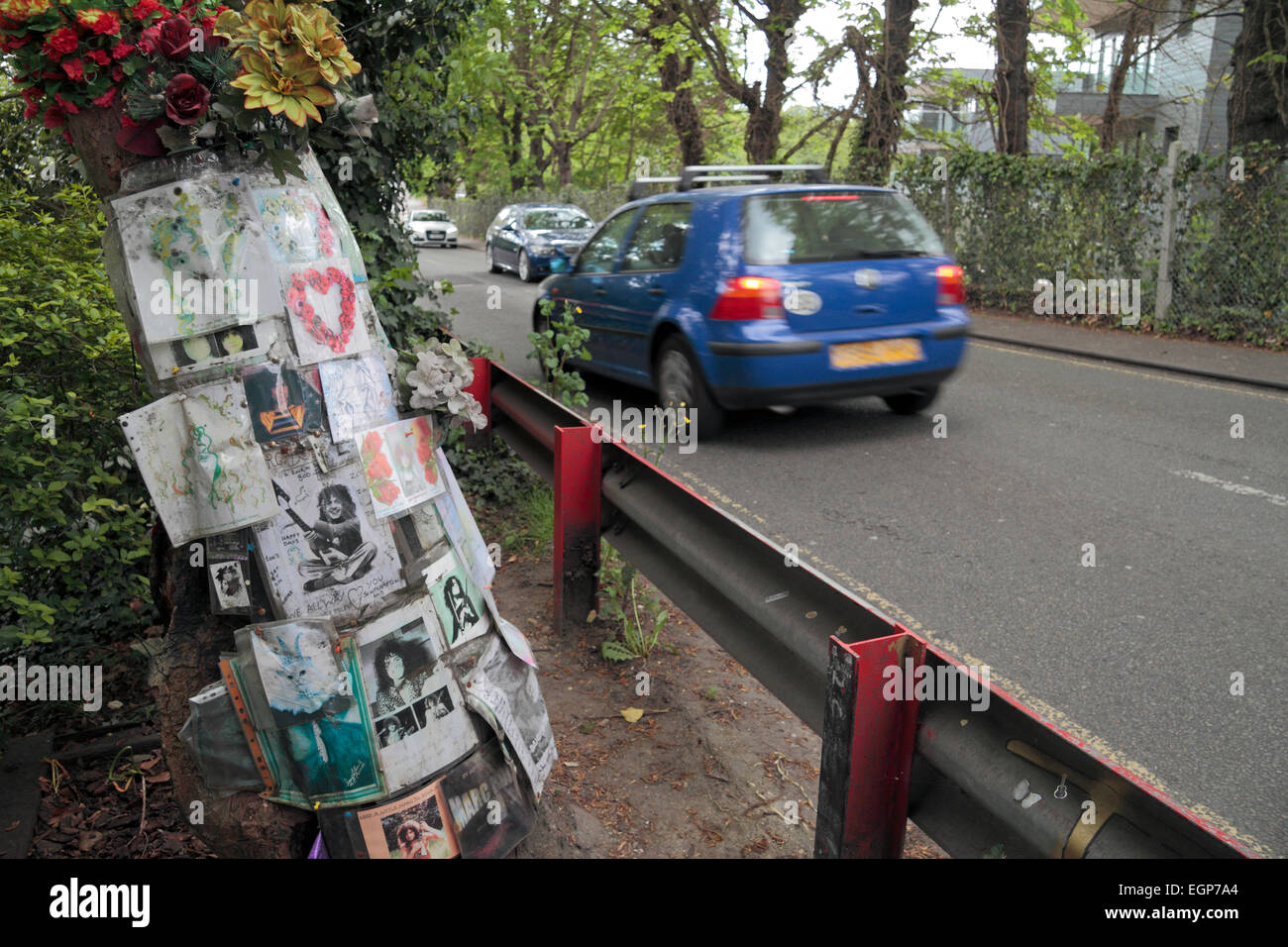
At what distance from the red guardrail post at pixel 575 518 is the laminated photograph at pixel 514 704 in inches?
55.4

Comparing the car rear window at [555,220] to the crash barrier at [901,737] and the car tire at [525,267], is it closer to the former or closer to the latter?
the car tire at [525,267]

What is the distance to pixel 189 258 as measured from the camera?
234cm

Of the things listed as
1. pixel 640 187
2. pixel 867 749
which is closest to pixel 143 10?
pixel 867 749

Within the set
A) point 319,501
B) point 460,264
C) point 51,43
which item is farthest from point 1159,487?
point 460,264

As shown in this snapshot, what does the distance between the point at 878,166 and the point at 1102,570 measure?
16.3 metres

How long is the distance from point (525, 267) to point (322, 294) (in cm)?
2167

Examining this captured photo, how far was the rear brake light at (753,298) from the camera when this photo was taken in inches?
286

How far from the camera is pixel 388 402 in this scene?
2615 mm

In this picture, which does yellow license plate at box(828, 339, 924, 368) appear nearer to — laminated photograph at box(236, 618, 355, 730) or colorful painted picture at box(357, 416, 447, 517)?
colorful painted picture at box(357, 416, 447, 517)

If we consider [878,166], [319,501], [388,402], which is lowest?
[319,501]

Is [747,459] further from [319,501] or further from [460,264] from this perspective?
[460,264]

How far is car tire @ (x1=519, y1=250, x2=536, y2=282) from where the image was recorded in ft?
76.8

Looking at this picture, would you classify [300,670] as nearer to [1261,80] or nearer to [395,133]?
[395,133]

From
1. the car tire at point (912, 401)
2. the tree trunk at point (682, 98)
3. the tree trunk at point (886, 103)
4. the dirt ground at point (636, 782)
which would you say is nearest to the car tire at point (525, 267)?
the tree trunk at point (682, 98)
